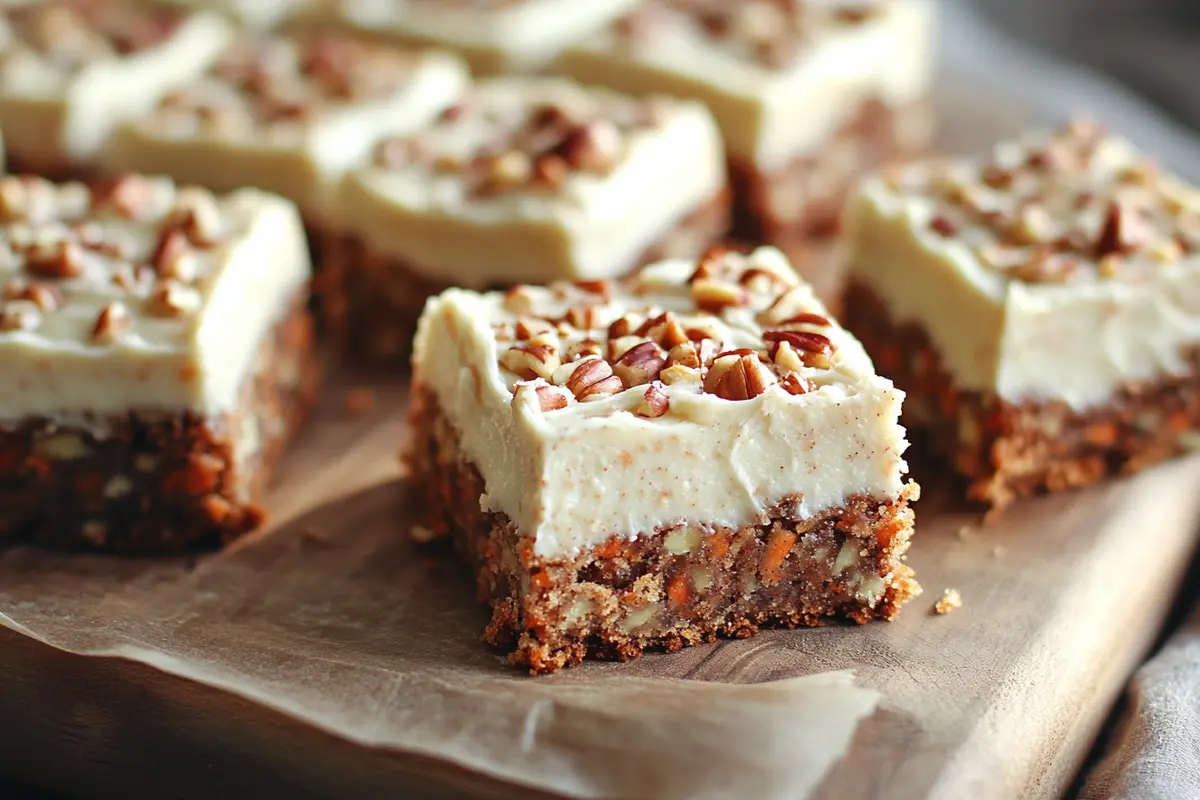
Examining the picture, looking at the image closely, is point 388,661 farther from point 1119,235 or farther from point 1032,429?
point 1119,235

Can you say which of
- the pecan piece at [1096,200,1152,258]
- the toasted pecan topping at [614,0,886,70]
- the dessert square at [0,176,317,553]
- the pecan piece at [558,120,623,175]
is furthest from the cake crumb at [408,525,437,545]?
the toasted pecan topping at [614,0,886,70]

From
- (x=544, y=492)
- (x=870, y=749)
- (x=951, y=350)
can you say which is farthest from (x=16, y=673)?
(x=951, y=350)

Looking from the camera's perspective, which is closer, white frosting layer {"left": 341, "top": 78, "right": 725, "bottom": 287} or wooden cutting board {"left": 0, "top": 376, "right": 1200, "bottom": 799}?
wooden cutting board {"left": 0, "top": 376, "right": 1200, "bottom": 799}

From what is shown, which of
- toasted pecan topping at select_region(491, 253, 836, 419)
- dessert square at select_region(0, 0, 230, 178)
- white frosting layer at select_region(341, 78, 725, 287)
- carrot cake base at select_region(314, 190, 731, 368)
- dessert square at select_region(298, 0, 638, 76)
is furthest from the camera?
dessert square at select_region(298, 0, 638, 76)

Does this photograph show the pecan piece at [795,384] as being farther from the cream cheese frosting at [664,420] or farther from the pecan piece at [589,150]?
the pecan piece at [589,150]

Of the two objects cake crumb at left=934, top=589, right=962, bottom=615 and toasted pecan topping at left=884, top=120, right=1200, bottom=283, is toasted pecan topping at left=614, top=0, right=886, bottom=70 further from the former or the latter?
cake crumb at left=934, top=589, right=962, bottom=615

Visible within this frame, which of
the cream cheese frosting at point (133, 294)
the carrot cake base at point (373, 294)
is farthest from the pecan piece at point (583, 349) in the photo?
the carrot cake base at point (373, 294)

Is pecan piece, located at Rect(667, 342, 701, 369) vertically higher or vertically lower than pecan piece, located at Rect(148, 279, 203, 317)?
lower
